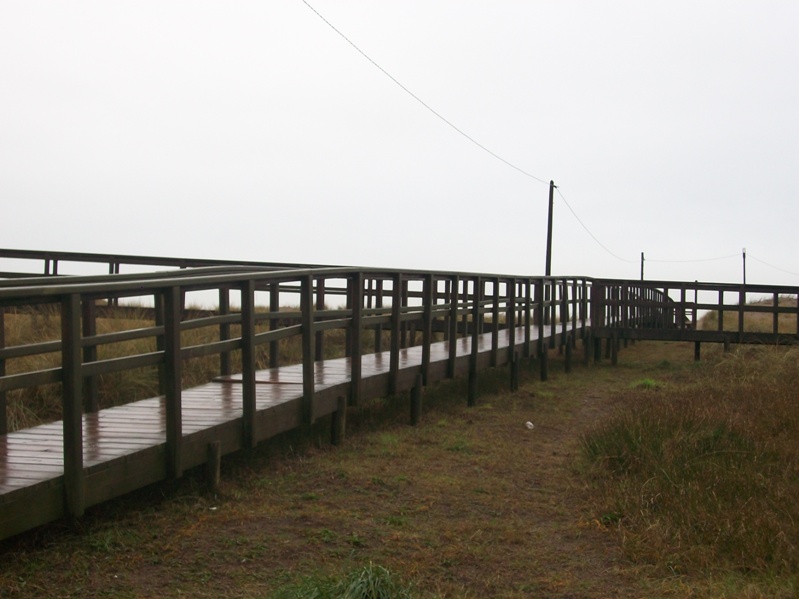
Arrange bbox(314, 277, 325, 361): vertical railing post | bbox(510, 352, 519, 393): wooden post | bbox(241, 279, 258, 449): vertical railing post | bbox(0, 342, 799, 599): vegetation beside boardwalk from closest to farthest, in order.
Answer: bbox(0, 342, 799, 599): vegetation beside boardwalk < bbox(241, 279, 258, 449): vertical railing post < bbox(314, 277, 325, 361): vertical railing post < bbox(510, 352, 519, 393): wooden post

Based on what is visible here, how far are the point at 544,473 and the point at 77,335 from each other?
406 cm

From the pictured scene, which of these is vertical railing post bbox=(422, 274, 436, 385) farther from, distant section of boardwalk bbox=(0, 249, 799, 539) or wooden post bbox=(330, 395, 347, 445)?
wooden post bbox=(330, 395, 347, 445)

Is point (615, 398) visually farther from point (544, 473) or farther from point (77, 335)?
point (77, 335)

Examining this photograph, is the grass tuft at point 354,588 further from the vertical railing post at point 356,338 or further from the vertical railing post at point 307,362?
the vertical railing post at point 356,338

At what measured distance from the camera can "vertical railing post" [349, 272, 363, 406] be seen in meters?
8.64

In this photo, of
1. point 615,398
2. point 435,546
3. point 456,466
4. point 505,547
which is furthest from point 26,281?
point 615,398

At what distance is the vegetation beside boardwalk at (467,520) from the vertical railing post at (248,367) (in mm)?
355

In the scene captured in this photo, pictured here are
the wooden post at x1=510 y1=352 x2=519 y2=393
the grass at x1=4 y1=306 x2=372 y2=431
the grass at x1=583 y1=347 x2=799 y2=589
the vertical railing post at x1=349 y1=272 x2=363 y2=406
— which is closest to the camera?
the grass at x1=583 y1=347 x2=799 y2=589

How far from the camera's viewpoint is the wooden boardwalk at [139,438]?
15.8 ft

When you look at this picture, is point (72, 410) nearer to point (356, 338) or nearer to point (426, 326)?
point (356, 338)

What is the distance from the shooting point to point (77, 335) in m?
5.00

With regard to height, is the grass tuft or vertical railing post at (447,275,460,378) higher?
vertical railing post at (447,275,460,378)

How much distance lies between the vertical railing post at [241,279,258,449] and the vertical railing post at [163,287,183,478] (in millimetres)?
828

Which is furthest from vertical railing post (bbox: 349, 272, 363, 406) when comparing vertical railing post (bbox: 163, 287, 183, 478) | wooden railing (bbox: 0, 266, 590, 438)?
vertical railing post (bbox: 163, 287, 183, 478)
